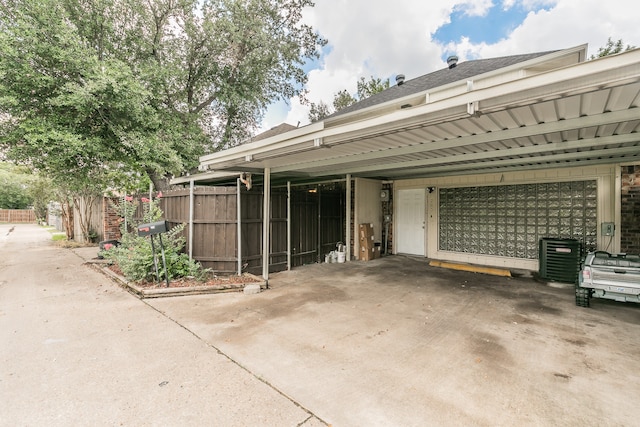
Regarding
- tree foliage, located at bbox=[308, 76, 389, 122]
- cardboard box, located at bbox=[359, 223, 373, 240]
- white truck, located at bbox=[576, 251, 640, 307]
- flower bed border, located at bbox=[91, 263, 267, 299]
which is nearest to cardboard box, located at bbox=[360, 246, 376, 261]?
cardboard box, located at bbox=[359, 223, 373, 240]

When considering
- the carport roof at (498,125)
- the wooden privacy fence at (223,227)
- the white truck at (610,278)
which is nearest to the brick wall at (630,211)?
the carport roof at (498,125)

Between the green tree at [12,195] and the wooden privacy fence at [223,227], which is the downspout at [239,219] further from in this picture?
the green tree at [12,195]

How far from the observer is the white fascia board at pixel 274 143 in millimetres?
3506

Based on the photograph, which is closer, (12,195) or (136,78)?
(136,78)

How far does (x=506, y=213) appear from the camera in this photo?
22.6ft

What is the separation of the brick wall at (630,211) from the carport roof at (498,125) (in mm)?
328

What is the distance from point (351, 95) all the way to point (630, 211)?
675 inches

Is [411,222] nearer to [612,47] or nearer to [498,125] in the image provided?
[498,125]

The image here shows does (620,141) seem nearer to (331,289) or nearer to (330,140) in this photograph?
(330,140)

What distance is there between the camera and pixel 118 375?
8.01ft

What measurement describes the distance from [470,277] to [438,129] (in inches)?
164

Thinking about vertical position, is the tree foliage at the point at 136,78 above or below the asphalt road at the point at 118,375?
above

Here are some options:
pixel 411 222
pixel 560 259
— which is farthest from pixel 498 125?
pixel 411 222

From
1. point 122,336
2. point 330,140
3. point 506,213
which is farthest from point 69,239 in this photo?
point 506,213
